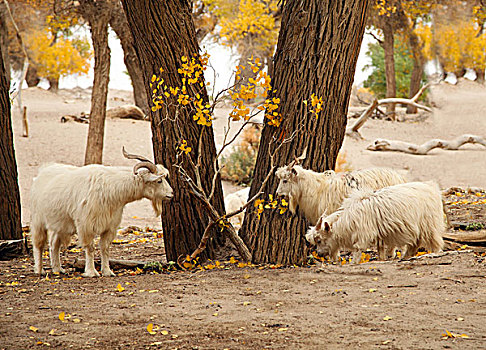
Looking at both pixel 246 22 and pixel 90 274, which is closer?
pixel 90 274

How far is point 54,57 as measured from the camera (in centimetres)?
3916

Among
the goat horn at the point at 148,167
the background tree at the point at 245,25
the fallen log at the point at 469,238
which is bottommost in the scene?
the fallen log at the point at 469,238

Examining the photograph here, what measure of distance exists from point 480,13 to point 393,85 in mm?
5935

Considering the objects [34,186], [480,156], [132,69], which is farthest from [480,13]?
[34,186]

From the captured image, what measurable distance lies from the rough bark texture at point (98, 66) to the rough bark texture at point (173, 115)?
32.8 ft

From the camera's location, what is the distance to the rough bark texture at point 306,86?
7.10m

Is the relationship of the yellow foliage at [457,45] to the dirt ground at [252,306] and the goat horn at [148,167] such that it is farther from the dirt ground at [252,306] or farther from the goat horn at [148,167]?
the goat horn at [148,167]

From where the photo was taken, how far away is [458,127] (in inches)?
1073

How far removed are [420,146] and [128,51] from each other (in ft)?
39.7

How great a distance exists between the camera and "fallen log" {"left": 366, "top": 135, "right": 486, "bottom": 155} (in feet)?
69.4

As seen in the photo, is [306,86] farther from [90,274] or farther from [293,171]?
[90,274]

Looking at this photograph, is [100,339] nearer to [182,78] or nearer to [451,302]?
[451,302]

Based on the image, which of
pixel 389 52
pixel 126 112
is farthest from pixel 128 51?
pixel 389 52

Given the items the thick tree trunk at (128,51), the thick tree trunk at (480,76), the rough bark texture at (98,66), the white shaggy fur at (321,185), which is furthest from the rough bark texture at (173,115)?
the thick tree trunk at (480,76)
